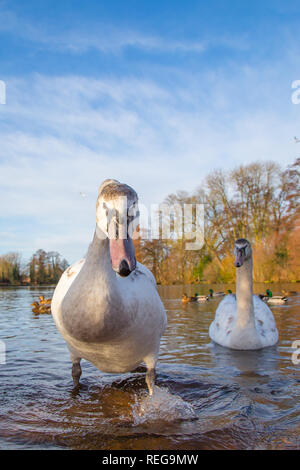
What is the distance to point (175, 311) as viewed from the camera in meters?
14.1

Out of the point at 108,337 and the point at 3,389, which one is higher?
the point at 108,337

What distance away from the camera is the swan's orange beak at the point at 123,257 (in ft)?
8.33

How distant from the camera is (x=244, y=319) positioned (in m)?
7.60

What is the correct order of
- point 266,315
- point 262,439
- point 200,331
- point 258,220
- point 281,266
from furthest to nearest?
1. point 258,220
2. point 281,266
3. point 200,331
4. point 266,315
5. point 262,439

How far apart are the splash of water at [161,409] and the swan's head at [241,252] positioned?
4208 millimetres

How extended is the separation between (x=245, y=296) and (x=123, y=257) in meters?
5.70

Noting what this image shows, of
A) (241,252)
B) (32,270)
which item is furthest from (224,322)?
(32,270)

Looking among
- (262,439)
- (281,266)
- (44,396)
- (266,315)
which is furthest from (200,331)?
(281,266)

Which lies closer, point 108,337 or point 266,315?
point 108,337

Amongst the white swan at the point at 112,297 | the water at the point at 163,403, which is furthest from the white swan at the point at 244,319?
the white swan at the point at 112,297

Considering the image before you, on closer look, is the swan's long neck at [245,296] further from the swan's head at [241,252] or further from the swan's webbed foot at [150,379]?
the swan's webbed foot at [150,379]

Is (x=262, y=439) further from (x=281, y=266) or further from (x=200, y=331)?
(x=281, y=266)

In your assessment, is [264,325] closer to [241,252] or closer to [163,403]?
[241,252]
